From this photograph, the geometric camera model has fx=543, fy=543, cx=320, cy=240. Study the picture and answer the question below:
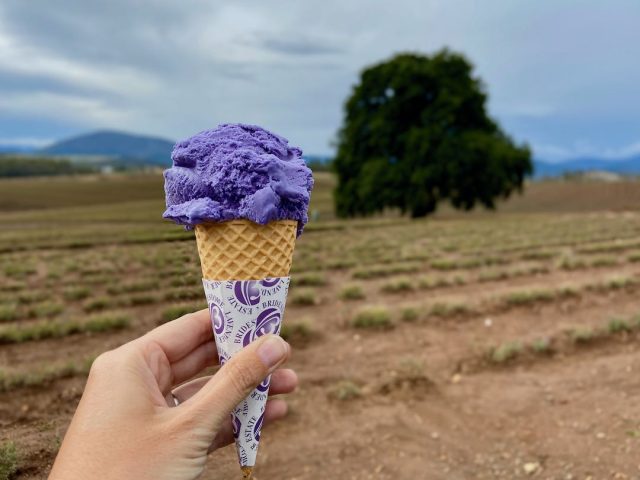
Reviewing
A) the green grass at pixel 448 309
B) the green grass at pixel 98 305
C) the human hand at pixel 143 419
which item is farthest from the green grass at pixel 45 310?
the human hand at pixel 143 419

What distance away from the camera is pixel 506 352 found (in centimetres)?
689

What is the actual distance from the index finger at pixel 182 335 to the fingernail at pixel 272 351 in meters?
0.60

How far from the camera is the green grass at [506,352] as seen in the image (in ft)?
22.4

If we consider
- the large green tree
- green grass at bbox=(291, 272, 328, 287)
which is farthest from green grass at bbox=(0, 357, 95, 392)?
the large green tree

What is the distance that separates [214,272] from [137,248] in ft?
52.6

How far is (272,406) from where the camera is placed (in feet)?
9.85

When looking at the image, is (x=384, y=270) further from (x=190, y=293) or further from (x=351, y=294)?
(x=190, y=293)

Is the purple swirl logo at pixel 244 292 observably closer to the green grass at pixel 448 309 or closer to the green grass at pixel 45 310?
the green grass at pixel 448 309

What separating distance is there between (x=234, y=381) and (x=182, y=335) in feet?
2.14

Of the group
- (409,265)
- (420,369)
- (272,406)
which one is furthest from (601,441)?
(409,265)

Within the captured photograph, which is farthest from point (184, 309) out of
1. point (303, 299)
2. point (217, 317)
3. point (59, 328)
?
point (303, 299)

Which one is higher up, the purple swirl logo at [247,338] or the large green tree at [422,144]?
the large green tree at [422,144]

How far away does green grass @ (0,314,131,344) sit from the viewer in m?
7.76

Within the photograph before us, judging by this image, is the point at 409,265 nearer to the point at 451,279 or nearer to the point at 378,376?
the point at 451,279
